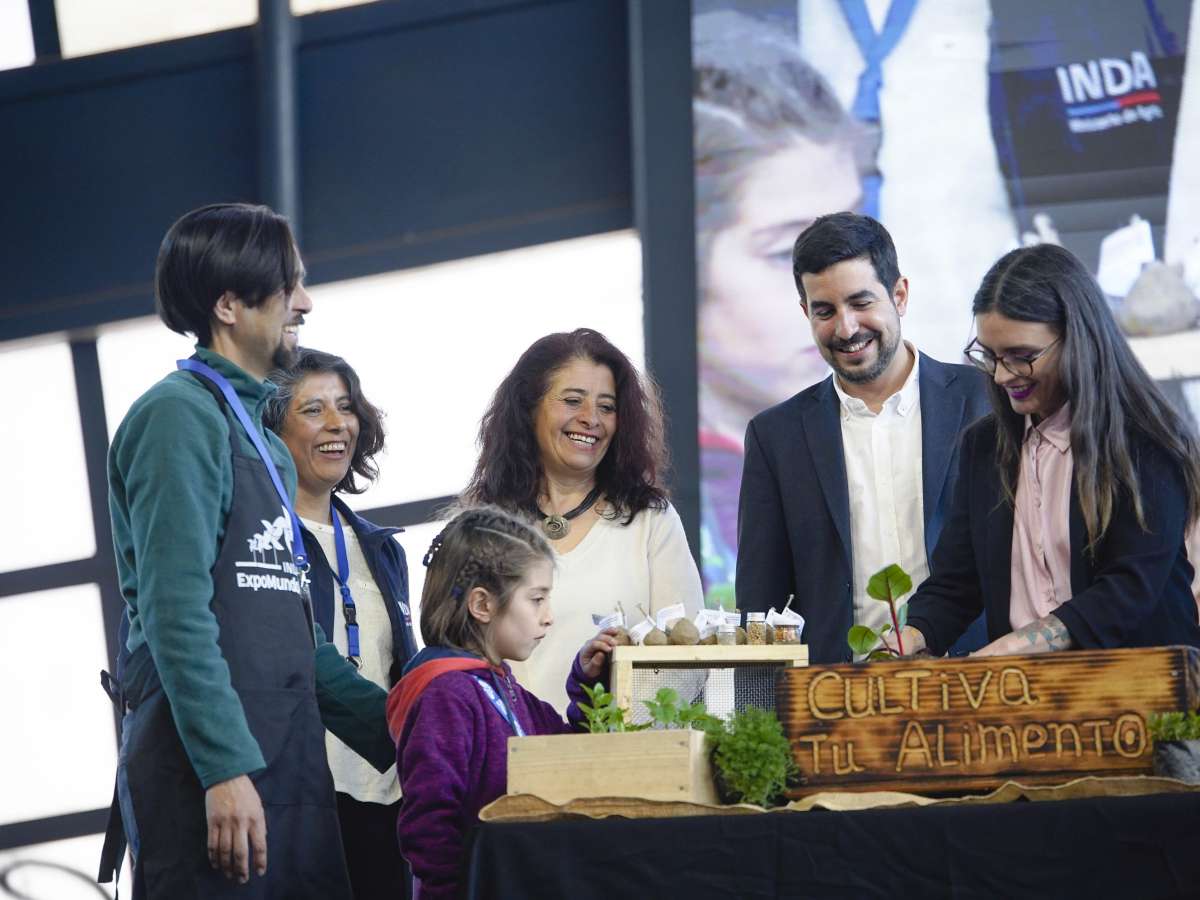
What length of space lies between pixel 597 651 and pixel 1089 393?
31.2 inches

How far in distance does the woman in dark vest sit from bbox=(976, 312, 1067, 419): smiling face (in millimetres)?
1206

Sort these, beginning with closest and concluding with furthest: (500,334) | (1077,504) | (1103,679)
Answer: (1103,679)
(1077,504)
(500,334)

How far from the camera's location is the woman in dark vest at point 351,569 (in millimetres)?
3096

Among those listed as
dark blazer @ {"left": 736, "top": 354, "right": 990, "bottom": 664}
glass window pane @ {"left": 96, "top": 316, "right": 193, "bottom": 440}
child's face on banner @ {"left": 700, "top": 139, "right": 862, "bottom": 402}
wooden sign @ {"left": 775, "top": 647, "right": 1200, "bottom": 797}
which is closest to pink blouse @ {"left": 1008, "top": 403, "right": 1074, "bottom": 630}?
wooden sign @ {"left": 775, "top": 647, "right": 1200, "bottom": 797}

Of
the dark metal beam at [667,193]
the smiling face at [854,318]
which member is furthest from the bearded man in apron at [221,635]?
the dark metal beam at [667,193]

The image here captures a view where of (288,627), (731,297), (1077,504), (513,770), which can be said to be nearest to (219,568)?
(288,627)

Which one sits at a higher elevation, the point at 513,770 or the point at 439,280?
the point at 439,280

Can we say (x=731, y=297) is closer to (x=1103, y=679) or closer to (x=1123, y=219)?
(x=1123, y=219)

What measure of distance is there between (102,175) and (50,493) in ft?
4.05

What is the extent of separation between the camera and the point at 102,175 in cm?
646

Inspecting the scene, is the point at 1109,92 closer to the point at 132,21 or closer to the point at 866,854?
the point at 132,21

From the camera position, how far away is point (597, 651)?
2490mm

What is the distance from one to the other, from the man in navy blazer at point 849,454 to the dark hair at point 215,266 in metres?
0.96

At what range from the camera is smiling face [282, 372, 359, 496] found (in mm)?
3453
